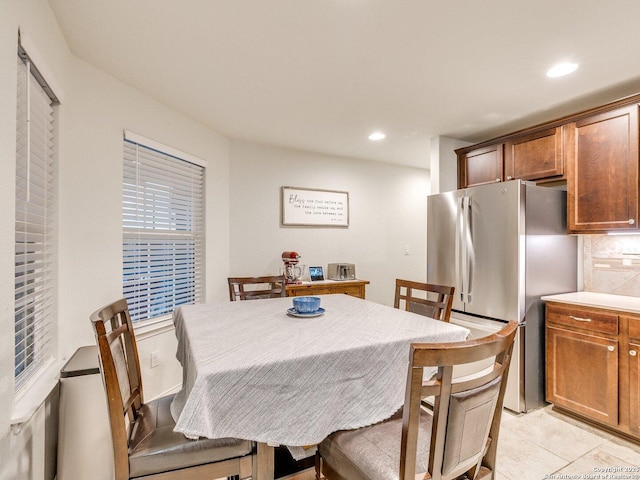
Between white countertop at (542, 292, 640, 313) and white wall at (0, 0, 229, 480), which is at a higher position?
white wall at (0, 0, 229, 480)

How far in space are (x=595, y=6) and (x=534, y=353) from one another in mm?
2299

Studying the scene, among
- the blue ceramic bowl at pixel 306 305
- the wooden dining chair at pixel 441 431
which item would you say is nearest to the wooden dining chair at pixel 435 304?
the blue ceramic bowl at pixel 306 305

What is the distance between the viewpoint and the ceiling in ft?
5.63

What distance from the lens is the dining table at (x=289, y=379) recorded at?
1.10 m

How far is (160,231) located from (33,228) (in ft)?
3.85

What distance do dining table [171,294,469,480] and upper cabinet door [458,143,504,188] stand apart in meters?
2.21

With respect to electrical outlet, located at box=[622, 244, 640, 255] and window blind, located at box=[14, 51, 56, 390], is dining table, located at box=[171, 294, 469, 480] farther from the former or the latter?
electrical outlet, located at box=[622, 244, 640, 255]

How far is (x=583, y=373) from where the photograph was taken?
97.0 inches

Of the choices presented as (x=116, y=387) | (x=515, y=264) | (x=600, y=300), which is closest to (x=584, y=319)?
(x=600, y=300)

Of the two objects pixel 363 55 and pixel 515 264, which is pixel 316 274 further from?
pixel 363 55

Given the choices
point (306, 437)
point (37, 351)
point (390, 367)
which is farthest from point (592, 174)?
point (37, 351)

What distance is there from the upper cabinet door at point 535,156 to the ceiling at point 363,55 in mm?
247

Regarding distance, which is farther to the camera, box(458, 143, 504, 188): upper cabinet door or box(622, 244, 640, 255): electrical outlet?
box(458, 143, 504, 188): upper cabinet door

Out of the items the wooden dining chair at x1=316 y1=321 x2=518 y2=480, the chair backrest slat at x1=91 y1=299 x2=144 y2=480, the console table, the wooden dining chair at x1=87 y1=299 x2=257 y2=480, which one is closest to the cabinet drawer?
the wooden dining chair at x1=316 y1=321 x2=518 y2=480
